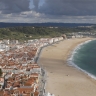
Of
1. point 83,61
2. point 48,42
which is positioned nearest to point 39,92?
point 83,61

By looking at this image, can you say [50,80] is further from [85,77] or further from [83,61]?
[83,61]

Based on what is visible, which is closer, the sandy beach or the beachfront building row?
the beachfront building row

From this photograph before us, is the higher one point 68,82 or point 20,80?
point 20,80

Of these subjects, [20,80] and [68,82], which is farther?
[68,82]

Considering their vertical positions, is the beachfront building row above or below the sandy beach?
above

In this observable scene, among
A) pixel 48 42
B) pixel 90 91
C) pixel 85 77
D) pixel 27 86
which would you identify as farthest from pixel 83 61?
pixel 48 42

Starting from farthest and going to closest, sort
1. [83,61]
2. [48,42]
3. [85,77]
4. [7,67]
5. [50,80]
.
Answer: [48,42] → [83,61] → [7,67] → [85,77] → [50,80]

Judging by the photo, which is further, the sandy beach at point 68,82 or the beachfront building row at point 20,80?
the sandy beach at point 68,82

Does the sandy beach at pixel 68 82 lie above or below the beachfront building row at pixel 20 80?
below

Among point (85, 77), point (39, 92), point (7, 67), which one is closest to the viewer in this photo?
point (39, 92)

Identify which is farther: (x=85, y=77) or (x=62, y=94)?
(x=85, y=77)
